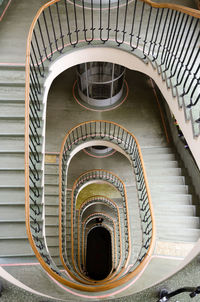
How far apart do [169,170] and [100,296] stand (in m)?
5.12

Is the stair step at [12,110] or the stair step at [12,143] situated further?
the stair step at [12,110]

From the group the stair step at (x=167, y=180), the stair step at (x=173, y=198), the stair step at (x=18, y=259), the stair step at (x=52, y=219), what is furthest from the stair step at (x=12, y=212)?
the stair step at (x=167, y=180)

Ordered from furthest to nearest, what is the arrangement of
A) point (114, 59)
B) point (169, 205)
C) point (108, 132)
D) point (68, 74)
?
1. point (68, 74)
2. point (108, 132)
3. point (169, 205)
4. point (114, 59)

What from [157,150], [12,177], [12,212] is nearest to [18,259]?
[12,212]

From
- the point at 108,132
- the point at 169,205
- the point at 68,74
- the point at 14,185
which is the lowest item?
the point at 169,205

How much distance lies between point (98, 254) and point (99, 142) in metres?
10.5

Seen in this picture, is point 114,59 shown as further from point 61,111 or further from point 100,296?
point 100,296

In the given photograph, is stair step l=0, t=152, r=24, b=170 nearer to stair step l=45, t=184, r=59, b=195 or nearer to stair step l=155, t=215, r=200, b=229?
stair step l=45, t=184, r=59, b=195

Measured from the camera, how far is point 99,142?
9148 millimetres

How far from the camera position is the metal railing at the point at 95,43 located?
4000 millimetres

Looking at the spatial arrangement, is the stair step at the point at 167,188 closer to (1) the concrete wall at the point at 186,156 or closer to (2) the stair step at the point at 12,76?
(1) the concrete wall at the point at 186,156

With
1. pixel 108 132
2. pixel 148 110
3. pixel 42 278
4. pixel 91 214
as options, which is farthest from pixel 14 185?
pixel 91 214

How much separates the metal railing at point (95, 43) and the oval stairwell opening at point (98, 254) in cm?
1074

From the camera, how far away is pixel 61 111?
9.95 meters
